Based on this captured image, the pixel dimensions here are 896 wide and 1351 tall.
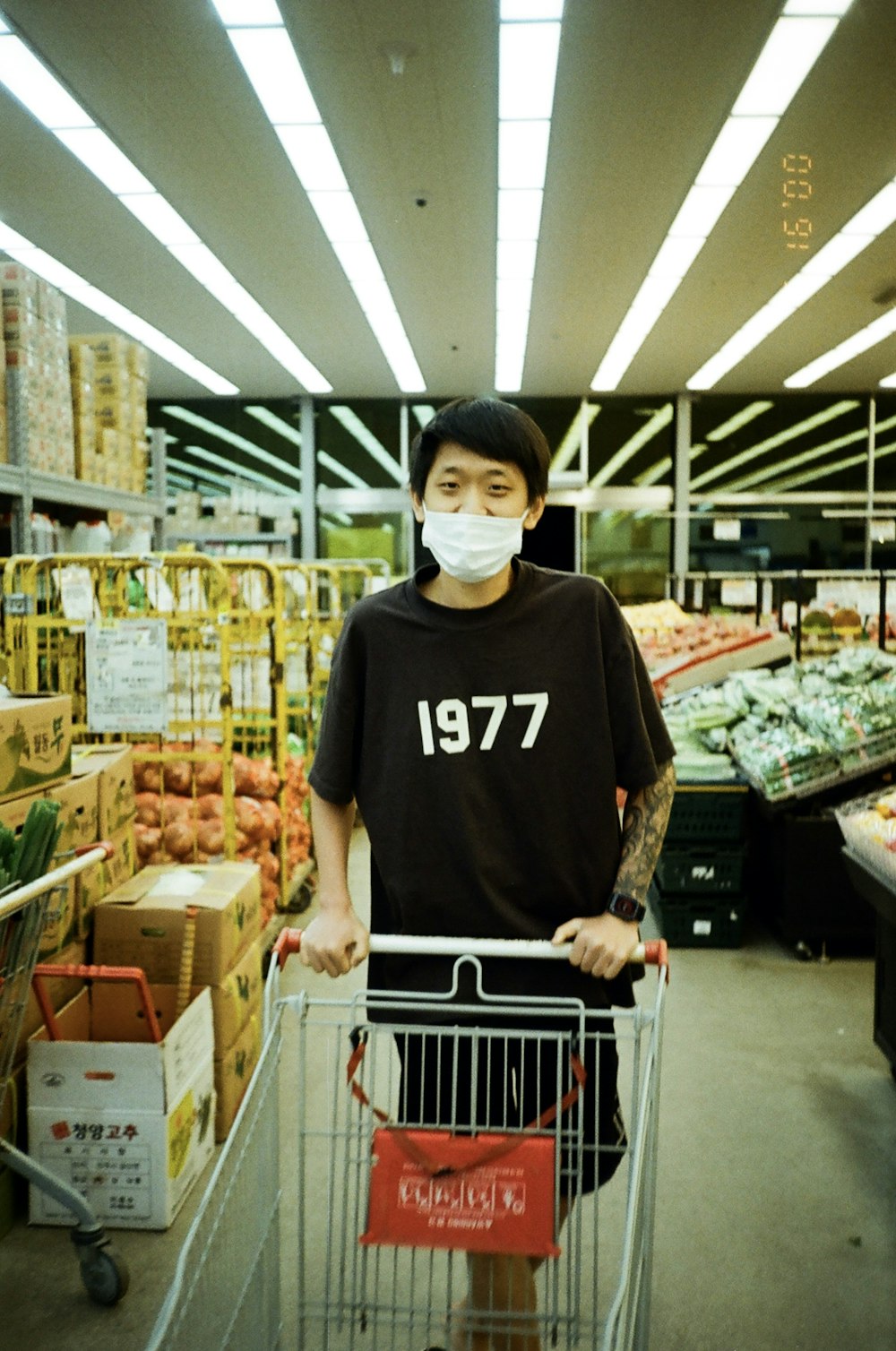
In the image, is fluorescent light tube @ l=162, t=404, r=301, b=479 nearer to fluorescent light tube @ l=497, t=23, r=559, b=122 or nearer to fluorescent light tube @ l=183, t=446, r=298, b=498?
fluorescent light tube @ l=183, t=446, r=298, b=498

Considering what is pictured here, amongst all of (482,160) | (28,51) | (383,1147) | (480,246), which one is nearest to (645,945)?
(383,1147)

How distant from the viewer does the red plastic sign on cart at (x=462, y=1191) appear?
131 cm

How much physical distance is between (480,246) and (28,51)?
3762 mm

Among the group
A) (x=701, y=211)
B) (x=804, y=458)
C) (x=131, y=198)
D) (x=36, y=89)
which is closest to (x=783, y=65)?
(x=701, y=211)

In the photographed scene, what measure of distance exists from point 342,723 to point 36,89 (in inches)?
231

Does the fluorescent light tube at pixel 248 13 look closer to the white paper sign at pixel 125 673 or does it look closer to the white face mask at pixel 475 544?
the white paper sign at pixel 125 673

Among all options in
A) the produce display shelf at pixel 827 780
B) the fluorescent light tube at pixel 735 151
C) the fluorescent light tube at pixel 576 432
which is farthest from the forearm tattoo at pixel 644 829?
the fluorescent light tube at pixel 576 432

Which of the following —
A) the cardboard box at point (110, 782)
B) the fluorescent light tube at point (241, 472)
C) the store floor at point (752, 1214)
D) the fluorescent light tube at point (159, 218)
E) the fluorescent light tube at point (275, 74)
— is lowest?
the store floor at point (752, 1214)

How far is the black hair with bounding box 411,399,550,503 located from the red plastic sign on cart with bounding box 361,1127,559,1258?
100 cm

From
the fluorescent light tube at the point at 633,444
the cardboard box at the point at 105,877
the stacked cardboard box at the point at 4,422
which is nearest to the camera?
the cardboard box at the point at 105,877

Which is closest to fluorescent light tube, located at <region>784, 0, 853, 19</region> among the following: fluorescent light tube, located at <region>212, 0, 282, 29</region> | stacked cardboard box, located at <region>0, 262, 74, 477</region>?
fluorescent light tube, located at <region>212, 0, 282, 29</region>

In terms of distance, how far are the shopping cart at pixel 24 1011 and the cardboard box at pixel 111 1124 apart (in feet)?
0.35

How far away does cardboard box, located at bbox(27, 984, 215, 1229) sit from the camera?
2496mm

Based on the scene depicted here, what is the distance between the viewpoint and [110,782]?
9.96 ft
